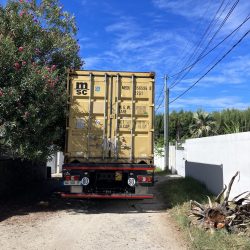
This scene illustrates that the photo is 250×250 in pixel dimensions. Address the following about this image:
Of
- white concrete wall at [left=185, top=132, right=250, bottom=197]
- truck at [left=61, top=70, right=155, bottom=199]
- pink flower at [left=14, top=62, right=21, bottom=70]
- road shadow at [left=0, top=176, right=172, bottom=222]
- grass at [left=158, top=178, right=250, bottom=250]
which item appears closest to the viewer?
grass at [left=158, top=178, right=250, bottom=250]

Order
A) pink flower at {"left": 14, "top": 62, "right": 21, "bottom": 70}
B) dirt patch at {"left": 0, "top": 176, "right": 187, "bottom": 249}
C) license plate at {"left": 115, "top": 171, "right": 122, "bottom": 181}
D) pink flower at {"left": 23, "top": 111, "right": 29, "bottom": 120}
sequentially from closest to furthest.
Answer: dirt patch at {"left": 0, "top": 176, "right": 187, "bottom": 249} < pink flower at {"left": 23, "top": 111, "right": 29, "bottom": 120} < pink flower at {"left": 14, "top": 62, "right": 21, "bottom": 70} < license plate at {"left": 115, "top": 171, "right": 122, "bottom": 181}

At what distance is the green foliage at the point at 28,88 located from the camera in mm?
11391

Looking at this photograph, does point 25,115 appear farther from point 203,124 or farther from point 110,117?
point 203,124

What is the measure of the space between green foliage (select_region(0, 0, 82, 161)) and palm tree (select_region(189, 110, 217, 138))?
40.8 m

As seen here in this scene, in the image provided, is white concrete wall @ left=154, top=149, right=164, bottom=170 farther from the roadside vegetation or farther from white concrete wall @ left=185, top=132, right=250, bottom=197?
white concrete wall @ left=185, top=132, right=250, bottom=197

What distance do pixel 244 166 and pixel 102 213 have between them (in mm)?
4162

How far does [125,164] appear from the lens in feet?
41.6

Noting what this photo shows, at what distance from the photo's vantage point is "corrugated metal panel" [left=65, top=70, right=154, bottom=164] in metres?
12.8

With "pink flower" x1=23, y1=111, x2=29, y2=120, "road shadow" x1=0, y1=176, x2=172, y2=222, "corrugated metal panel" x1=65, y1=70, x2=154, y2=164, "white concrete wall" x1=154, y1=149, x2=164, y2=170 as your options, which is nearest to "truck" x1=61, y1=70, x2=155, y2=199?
"corrugated metal panel" x1=65, y1=70, x2=154, y2=164

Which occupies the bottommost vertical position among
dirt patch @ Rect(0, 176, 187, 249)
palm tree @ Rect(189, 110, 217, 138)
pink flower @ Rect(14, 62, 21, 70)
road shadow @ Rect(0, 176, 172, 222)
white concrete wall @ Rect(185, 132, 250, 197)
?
dirt patch @ Rect(0, 176, 187, 249)

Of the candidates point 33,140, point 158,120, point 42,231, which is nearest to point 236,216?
point 42,231

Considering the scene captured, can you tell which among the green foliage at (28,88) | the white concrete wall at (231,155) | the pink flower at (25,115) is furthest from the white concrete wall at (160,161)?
the pink flower at (25,115)

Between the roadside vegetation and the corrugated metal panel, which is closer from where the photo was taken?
the corrugated metal panel

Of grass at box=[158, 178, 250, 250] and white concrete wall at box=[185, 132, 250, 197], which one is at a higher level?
white concrete wall at box=[185, 132, 250, 197]
